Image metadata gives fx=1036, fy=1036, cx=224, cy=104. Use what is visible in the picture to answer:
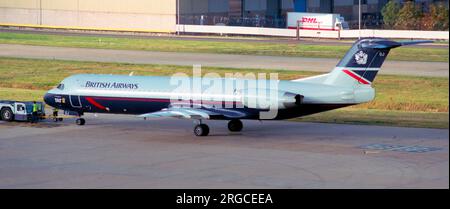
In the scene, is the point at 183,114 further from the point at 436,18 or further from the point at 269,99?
the point at 436,18

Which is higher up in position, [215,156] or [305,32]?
[305,32]

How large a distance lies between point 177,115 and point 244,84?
382 centimetres

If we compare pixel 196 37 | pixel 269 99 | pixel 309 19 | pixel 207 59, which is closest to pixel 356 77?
pixel 269 99

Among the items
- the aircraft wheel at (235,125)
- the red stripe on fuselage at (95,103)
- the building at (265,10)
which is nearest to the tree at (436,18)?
the building at (265,10)

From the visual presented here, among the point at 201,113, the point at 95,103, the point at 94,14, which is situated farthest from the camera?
the point at 94,14

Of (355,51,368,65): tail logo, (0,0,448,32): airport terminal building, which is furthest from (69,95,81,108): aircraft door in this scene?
(0,0,448,32): airport terminal building

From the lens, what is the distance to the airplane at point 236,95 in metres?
49.6

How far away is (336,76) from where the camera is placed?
50031 millimetres

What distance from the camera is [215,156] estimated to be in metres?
45.6

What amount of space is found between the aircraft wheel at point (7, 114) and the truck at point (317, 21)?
7062cm

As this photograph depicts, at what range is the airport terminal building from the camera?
133750mm

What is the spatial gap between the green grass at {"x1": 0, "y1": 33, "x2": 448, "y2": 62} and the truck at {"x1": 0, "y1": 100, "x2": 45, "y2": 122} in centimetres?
4475

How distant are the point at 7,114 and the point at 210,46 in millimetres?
51748
